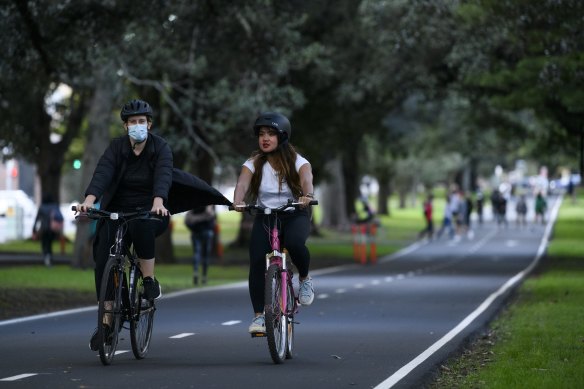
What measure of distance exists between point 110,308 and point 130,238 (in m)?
0.74

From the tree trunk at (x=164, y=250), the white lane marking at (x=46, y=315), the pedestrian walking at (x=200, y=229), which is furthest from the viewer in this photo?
the tree trunk at (x=164, y=250)

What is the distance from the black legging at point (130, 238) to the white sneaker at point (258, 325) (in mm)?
957

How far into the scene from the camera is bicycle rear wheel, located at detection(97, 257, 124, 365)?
11.5 metres

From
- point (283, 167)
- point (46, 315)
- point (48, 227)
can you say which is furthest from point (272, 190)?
point (48, 227)

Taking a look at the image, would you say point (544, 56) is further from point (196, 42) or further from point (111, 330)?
point (111, 330)

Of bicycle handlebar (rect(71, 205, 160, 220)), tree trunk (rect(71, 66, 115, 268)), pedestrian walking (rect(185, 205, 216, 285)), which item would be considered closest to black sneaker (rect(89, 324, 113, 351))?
bicycle handlebar (rect(71, 205, 160, 220))

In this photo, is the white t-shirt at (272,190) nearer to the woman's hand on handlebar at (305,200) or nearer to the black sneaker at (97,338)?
the woman's hand on handlebar at (305,200)

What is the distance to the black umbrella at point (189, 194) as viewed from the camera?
41.4ft

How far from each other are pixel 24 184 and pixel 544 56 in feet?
129

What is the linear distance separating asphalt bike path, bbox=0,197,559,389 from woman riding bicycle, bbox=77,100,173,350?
87 centimetres

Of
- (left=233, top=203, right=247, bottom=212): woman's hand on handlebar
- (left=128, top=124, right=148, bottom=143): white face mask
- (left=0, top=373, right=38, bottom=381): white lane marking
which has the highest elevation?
(left=128, top=124, right=148, bottom=143): white face mask

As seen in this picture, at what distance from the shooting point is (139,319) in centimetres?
1228

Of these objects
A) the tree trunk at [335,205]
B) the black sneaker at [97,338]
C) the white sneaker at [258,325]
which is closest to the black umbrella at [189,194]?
the white sneaker at [258,325]

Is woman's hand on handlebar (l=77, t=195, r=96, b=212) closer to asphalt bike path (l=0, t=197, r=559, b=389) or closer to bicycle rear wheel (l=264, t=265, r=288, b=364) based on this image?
asphalt bike path (l=0, t=197, r=559, b=389)
